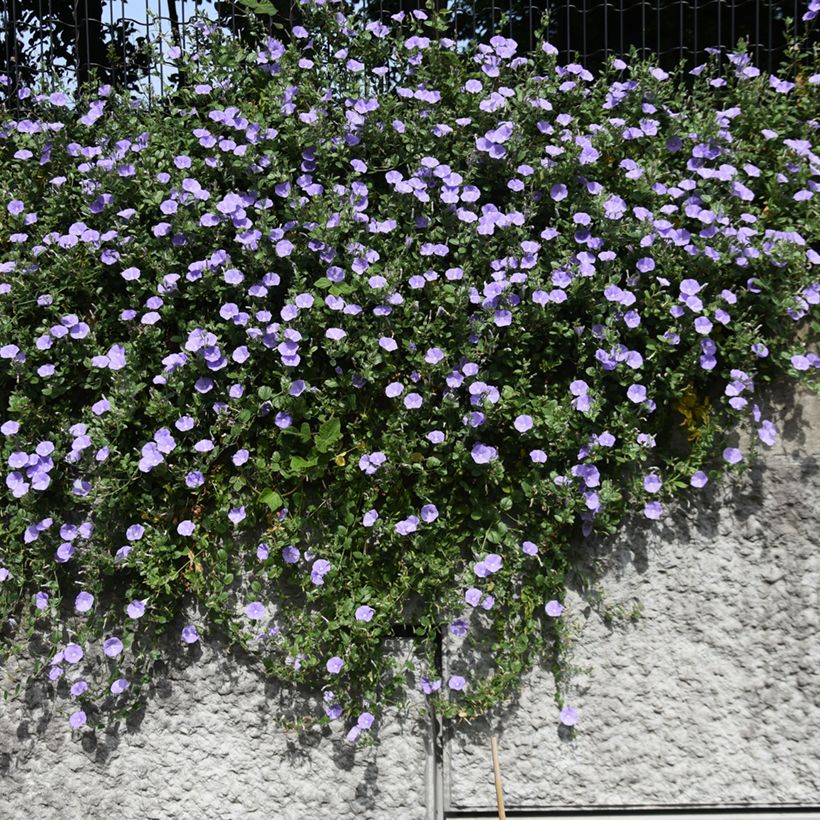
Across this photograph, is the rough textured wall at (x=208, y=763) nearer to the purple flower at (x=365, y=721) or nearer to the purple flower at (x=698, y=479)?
the purple flower at (x=365, y=721)

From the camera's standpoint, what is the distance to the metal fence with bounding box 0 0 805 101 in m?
2.98

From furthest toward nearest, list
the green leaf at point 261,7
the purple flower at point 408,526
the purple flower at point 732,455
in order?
the green leaf at point 261,7 < the purple flower at point 732,455 < the purple flower at point 408,526

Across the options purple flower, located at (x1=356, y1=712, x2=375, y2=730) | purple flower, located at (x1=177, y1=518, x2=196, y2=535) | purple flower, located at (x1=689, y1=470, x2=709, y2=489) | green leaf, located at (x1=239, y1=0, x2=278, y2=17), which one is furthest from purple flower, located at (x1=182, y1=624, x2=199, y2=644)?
green leaf, located at (x1=239, y1=0, x2=278, y2=17)

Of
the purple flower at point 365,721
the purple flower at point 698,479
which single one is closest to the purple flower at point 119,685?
the purple flower at point 365,721

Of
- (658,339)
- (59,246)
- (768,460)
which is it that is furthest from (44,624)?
(768,460)

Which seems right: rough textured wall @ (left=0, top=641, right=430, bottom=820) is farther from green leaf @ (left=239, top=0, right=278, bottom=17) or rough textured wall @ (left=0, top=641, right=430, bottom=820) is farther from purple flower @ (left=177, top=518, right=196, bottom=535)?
green leaf @ (left=239, top=0, right=278, bottom=17)

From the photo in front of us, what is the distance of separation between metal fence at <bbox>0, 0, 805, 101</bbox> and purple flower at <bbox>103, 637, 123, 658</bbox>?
1.74 m

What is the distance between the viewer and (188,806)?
2496 millimetres

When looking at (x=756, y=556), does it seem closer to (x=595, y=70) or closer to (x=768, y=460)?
(x=768, y=460)

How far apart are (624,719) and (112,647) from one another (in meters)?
1.44

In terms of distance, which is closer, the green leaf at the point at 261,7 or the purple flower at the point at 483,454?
the purple flower at the point at 483,454

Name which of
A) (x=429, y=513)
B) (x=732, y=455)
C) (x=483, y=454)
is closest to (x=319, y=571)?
(x=429, y=513)

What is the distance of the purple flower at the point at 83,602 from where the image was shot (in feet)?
7.88

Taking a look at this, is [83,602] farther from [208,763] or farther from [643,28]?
[643,28]
